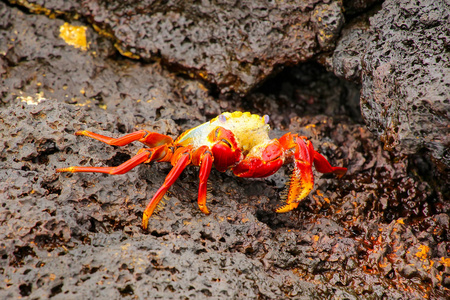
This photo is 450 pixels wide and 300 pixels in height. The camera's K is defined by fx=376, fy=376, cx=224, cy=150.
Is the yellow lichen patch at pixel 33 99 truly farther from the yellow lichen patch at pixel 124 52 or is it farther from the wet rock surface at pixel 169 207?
the yellow lichen patch at pixel 124 52

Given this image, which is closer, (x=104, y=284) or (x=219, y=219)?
(x=104, y=284)

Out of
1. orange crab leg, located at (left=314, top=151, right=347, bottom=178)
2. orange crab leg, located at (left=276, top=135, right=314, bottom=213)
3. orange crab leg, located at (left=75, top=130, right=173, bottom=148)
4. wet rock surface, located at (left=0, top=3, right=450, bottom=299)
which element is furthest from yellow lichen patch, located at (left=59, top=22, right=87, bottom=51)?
orange crab leg, located at (left=314, top=151, right=347, bottom=178)

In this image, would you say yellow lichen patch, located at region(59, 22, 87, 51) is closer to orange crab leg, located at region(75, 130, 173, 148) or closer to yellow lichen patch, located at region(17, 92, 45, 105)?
yellow lichen patch, located at region(17, 92, 45, 105)

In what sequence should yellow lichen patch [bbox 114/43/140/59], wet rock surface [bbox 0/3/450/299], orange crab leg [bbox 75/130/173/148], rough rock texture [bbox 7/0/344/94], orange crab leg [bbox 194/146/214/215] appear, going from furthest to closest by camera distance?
yellow lichen patch [bbox 114/43/140/59] → rough rock texture [bbox 7/0/344/94] → orange crab leg [bbox 75/130/173/148] → orange crab leg [bbox 194/146/214/215] → wet rock surface [bbox 0/3/450/299]

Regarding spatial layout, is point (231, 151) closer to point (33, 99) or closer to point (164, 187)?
point (164, 187)

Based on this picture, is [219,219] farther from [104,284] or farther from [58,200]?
[58,200]

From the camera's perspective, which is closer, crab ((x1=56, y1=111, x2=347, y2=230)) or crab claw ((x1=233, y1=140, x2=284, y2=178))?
crab ((x1=56, y1=111, x2=347, y2=230))

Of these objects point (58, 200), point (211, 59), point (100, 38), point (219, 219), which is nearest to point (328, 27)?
point (211, 59)
